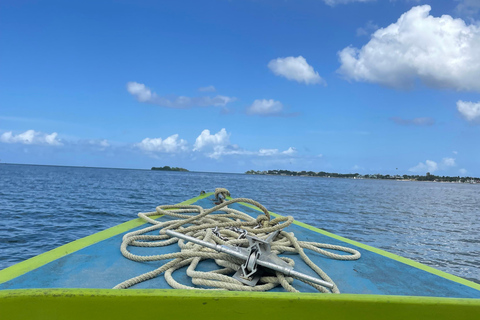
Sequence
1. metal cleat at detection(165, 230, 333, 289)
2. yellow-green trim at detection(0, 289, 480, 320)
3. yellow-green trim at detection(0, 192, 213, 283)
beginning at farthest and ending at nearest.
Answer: yellow-green trim at detection(0, 192, 213, 283) → metal cleat at detection(165, 230, 333, 289) → yellow-green trim at detection(0, 289, 480, 320)

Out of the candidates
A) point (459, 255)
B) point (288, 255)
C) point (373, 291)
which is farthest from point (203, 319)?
point (459, 255)

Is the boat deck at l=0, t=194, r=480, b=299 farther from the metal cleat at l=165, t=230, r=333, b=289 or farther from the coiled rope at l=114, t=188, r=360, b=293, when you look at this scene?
the metal cleat at l=165, t=230, r=333, b=289

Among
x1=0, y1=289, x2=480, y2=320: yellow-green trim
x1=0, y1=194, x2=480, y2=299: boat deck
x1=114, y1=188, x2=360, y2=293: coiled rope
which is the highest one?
x1=0, y1=289, x2=480, y2=320: yellow-green trim

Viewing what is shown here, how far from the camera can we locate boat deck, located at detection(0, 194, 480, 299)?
1959mm

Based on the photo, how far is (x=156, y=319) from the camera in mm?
1089

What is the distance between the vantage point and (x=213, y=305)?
1096 mm

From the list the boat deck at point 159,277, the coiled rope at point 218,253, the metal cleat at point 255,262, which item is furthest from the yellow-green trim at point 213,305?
the boat deck at point 159,277

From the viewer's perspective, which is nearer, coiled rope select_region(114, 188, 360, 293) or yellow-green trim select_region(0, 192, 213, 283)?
coiled rope select_region(114, 188, 360, 293)

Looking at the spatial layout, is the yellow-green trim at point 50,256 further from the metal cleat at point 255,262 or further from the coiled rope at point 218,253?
the metal cleat at point 255,262

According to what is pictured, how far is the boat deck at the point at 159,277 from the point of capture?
196cm

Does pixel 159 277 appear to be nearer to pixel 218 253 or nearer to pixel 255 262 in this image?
pixel 218 253

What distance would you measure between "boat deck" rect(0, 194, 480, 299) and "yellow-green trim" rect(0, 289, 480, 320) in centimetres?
84

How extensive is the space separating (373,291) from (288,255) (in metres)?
0.73

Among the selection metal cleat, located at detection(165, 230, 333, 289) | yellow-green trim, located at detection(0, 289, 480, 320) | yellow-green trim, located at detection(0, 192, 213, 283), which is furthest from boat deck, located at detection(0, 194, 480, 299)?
yellow-green trim, located at detection(0, 289, 480, 320)
